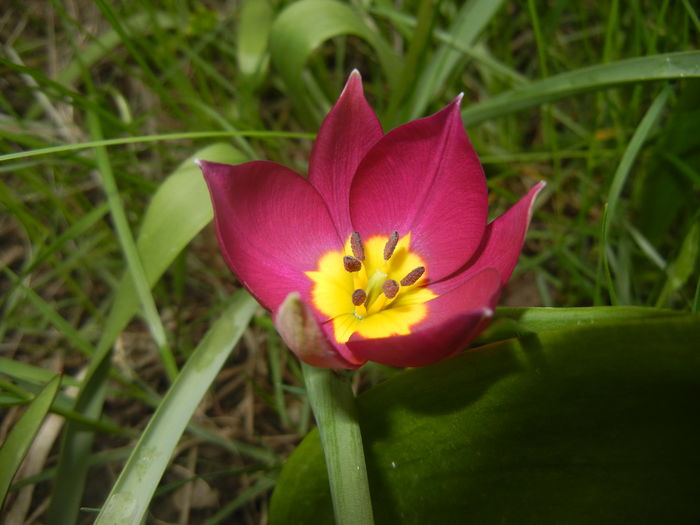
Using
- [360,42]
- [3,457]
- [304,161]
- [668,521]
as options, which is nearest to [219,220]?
[3,457]

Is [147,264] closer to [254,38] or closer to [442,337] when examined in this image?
[442,337]

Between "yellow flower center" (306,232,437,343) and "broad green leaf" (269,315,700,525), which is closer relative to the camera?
"broad green leaf" (269,315,700,525)

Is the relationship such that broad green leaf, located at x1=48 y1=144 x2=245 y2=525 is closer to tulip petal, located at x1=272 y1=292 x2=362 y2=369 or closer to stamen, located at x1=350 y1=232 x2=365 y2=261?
stamen, located at x1=350 y1=232 x2=365 y2=261

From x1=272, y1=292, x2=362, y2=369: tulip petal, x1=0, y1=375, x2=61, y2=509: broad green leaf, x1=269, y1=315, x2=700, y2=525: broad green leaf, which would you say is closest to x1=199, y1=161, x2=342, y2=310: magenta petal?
x1=272, y1=292, x2=362, y2=369: tulip petal

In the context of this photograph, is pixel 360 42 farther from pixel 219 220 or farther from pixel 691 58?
pixel 219 220

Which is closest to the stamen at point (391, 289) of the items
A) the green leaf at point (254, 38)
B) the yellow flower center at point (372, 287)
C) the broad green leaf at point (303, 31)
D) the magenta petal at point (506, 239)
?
the yellow flower center at point (372, 287)

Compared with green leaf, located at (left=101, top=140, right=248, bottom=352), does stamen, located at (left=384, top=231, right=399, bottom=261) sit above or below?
below
